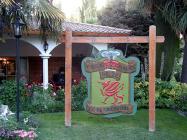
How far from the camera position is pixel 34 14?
11312 millimetres

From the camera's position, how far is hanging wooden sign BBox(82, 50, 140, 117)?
33.5 ft

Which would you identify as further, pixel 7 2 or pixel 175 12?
pixel 175 12

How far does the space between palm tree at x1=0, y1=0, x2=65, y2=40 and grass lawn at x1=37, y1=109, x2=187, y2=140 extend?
284 centimetres

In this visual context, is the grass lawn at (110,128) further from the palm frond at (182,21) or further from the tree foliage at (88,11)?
the tree foliage at (88,11)

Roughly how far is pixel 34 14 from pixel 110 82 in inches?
124

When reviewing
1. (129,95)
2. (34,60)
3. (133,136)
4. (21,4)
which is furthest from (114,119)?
(34,60)

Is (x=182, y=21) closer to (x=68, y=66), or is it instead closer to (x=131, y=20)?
(x=68, y=66)

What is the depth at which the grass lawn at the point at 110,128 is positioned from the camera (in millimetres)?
9172

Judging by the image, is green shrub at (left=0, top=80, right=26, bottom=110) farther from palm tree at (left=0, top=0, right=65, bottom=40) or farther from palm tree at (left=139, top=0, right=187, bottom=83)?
palm tree at (left=139, top=0, right=187, bottom=83)

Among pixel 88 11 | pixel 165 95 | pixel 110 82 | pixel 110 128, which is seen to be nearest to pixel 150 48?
pixel 110 82

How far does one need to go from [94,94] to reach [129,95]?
946mm

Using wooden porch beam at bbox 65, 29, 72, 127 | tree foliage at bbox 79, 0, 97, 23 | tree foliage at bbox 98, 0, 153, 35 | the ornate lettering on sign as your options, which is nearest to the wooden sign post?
wooden porch beam at bbox 65, 29, 72, 127

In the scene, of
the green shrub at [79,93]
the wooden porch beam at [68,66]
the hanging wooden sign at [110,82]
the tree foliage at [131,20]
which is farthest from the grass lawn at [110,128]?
the tree foliage at [131,20]

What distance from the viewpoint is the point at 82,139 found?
891cm
